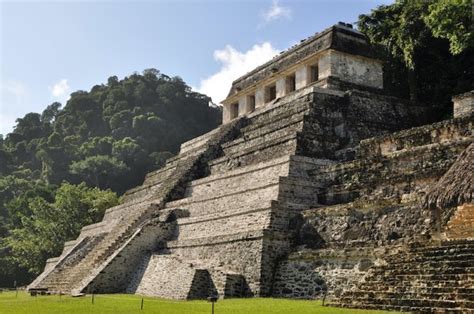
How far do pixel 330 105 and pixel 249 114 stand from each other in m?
4.46

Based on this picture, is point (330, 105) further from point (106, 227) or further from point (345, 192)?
point (106, 227)

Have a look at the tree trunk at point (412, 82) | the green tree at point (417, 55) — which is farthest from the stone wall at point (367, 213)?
the tree trunk at point (412, 82)

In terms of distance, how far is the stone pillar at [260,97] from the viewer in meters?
23.8

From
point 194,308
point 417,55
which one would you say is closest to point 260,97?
point 417,55

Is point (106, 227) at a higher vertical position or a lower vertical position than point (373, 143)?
lower

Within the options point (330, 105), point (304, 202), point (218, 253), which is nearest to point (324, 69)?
point (330, 105)

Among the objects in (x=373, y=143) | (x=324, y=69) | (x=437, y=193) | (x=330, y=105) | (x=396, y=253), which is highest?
(x=324, y=69)

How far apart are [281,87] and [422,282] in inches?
550

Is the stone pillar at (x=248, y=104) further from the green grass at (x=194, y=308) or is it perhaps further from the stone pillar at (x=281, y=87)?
the green grass at (x=194, y=308)

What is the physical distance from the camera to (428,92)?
25.7 metres

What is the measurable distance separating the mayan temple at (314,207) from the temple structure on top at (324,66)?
0.18 ft

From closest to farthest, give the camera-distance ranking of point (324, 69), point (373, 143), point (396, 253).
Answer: point (396, 253) < point (373, 143) < point (324, 69)

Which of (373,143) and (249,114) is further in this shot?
(249,114)

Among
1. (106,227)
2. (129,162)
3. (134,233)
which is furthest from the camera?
(129,162)
